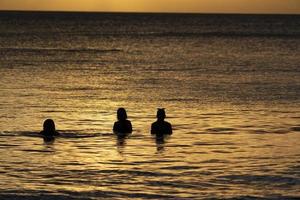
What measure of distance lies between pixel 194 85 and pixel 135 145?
23.9 m

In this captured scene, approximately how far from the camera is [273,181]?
933 inches

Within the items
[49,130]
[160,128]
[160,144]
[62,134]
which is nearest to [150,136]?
[160,128]

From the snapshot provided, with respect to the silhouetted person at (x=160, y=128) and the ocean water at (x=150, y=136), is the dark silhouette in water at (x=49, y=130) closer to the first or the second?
the ocean water at (x=150, y=136)

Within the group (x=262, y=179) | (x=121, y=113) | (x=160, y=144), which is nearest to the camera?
(x=262, y=179)

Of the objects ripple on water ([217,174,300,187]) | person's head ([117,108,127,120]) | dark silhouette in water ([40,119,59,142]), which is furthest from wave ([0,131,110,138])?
ripple on water ([217,174,300,187])

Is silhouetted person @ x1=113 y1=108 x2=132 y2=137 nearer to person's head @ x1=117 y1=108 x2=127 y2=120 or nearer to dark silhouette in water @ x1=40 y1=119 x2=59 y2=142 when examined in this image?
person's head @ x1=117 y1=108 x2=127 y2=120

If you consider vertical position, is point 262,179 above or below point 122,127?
below

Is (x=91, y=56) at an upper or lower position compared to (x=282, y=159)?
upper

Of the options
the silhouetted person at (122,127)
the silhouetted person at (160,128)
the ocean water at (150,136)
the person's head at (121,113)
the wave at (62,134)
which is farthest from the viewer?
the silhouetted person at (122,127)

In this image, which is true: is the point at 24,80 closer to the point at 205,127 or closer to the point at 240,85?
the point at 240,85

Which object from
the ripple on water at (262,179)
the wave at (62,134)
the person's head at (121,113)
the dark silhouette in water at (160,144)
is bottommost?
the ripple on water at (262,179)

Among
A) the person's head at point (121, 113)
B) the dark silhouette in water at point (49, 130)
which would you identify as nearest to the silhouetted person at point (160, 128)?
the person's head at point (121, 113)

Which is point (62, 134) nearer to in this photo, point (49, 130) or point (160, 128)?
point (49, 130)

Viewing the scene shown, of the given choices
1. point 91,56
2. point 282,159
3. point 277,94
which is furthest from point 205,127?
point 91,56
